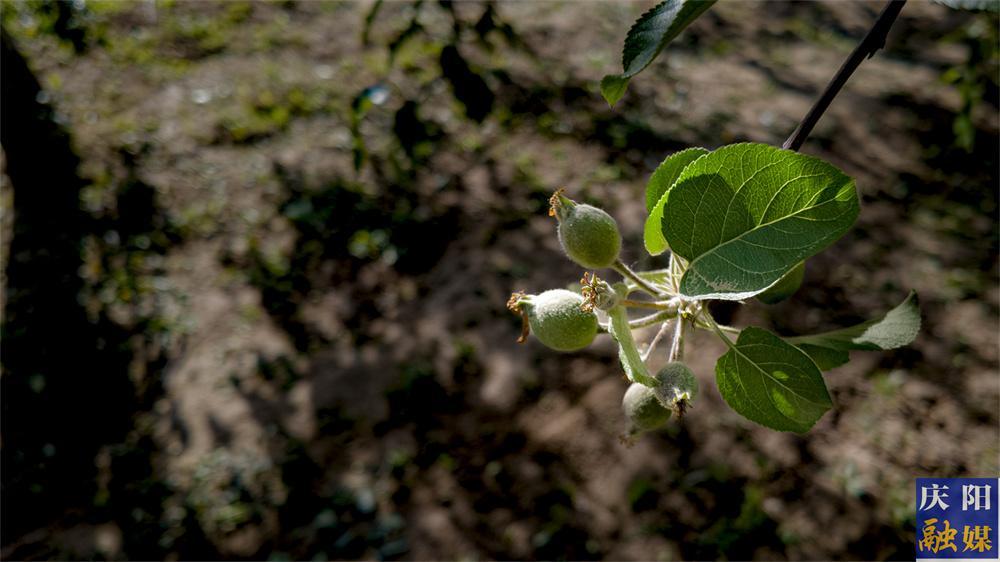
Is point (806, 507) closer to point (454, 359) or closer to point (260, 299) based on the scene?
point (454, 359)

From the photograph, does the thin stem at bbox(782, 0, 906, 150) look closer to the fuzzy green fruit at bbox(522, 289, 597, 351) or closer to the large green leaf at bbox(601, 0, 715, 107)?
the large green leaf at bbox(601, 0, 715, 107)

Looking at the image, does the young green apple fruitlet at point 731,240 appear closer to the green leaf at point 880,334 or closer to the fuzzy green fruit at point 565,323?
→ the fuzzy green fruit at point 565,323

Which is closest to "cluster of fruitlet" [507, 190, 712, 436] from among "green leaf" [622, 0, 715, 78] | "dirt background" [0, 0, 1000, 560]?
"green leaf" [622, 0, 715, 78]

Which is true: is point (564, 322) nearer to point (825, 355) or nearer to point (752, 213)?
point (752, 213)

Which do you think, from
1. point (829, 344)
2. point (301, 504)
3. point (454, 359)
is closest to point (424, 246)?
point (454, 359)

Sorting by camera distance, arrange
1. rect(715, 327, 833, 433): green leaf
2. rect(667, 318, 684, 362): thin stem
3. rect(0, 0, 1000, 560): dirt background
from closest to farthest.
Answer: rect(715, 327, 833, 433): green leaf, rect(667, 318, 684, 362): thin stem, rect(0, 0, 1000, 560): dirt background

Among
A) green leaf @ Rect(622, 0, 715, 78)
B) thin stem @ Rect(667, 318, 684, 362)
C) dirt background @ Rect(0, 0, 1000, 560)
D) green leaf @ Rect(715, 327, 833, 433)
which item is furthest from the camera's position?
dirt background @ Rect(0, 0, 1000, 560)

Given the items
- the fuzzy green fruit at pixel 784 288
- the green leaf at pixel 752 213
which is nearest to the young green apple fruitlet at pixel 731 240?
the green leaf at pixel 752 213
